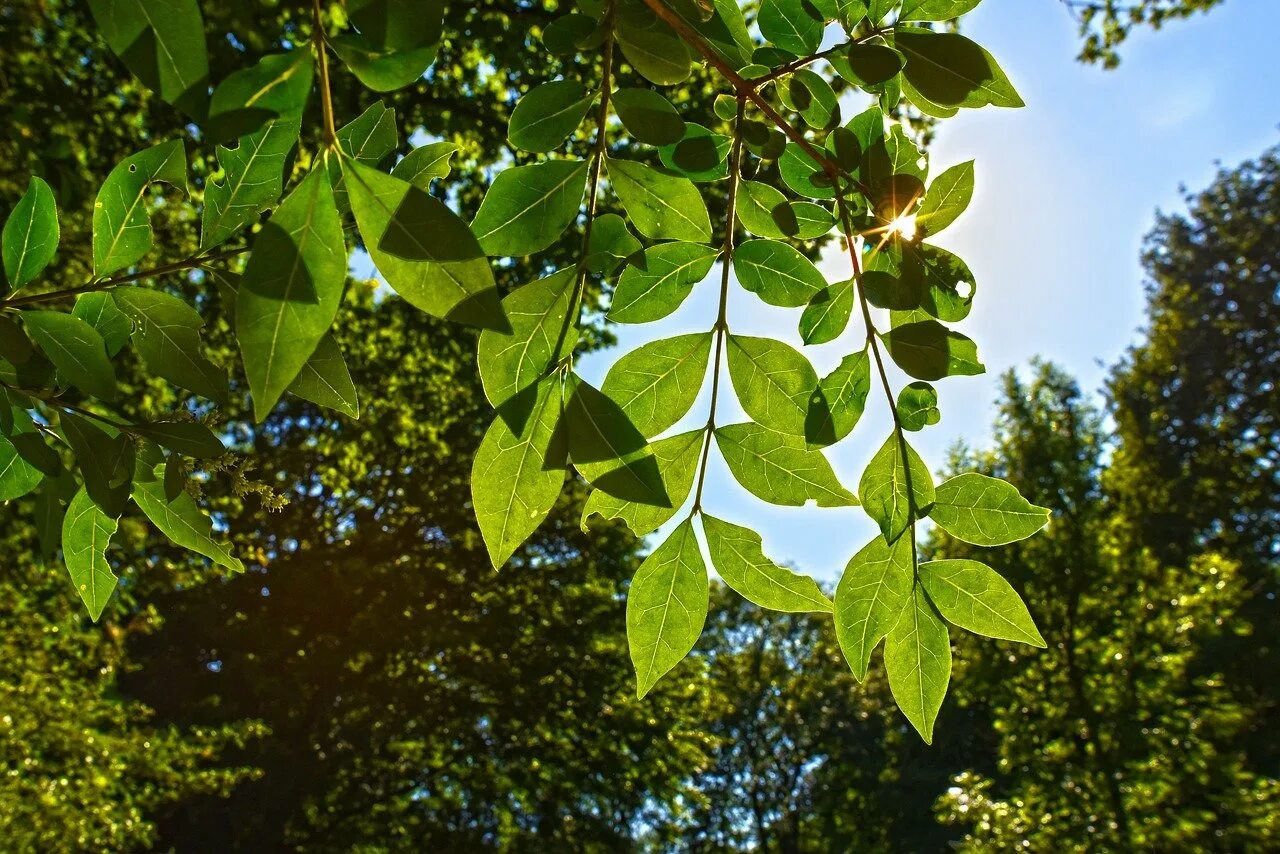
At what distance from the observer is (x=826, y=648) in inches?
1105

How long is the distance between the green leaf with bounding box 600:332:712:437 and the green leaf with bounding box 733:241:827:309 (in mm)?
85

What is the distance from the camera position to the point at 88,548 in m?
0.98

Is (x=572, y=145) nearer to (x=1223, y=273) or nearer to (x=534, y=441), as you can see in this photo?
(x=534, y=441)

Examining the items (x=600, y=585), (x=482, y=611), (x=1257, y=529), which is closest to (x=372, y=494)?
(x=482, y=611)

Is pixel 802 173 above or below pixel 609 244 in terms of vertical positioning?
above

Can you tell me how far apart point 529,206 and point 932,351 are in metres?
0.39

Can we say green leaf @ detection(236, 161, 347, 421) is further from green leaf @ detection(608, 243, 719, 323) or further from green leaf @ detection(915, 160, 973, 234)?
A: green leaf @ detection(915, 160, 973, 234)

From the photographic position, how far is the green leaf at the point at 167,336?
2.70ft

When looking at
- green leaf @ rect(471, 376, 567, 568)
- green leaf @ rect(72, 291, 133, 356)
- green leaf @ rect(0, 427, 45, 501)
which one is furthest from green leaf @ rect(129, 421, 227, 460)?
green leaf @ rect(471, 376, 567, 568)

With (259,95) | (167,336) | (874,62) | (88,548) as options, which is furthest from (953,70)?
(88,548)

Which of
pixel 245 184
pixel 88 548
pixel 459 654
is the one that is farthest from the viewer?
pixel 459 654

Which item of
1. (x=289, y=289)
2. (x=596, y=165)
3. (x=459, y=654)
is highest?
(x=459, y=654)

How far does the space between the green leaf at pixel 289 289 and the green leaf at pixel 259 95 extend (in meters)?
Answer: 0.04

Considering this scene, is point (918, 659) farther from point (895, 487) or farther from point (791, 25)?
point (791, 25)
